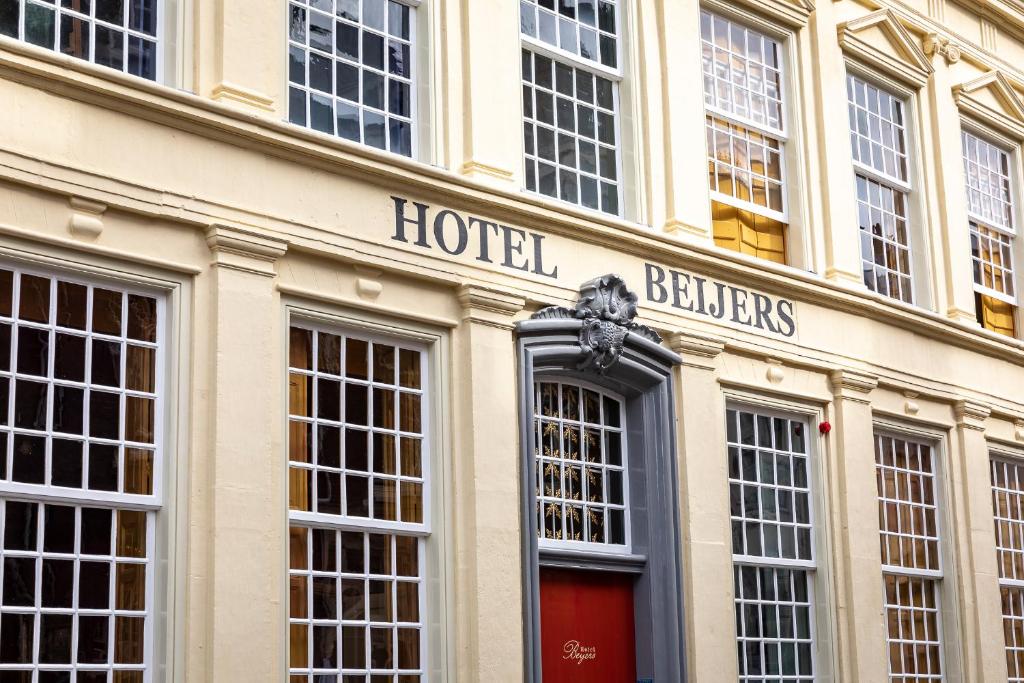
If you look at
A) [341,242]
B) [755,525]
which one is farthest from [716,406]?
[341,242]

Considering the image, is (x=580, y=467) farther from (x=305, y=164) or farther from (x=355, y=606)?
(x=305, y=164)

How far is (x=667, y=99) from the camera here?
14242 millimetres

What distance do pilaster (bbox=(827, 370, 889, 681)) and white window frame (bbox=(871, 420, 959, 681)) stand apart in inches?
14.3

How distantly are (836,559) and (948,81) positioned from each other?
19.9 ft

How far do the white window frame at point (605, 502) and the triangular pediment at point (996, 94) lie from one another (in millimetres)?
7030

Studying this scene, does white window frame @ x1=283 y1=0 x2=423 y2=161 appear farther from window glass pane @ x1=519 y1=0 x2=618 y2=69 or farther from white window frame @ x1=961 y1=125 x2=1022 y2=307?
white window frame @ x1=961 y1=125 x2=1022 y2=307

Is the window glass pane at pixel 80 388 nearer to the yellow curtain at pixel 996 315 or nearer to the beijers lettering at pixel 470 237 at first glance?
the beijers lettering at pixel 470 237

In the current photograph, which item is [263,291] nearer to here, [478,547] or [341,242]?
[341,242]

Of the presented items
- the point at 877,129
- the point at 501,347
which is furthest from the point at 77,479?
the point at 877,129

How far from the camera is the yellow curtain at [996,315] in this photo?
18.1 meters

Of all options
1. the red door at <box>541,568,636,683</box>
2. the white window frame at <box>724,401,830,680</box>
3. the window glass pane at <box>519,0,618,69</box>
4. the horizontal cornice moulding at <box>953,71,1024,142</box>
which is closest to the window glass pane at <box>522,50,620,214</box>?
the window glass pane at <box>519,0,618,69</box>

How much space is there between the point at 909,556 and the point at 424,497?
6.52 m

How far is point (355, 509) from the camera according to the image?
1125 cm

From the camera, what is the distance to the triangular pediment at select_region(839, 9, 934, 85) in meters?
16.6
